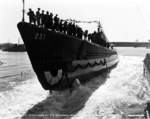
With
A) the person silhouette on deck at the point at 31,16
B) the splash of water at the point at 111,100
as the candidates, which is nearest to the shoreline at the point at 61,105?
the splash of water at the point at 111,100

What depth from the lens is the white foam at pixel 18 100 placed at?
49.3ft

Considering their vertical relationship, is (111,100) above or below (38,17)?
below

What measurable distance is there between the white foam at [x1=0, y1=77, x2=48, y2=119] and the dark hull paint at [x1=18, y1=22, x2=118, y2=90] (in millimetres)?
1533

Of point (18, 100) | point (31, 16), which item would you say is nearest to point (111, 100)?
point (18, 100)

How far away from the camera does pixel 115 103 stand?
16828 millimetres

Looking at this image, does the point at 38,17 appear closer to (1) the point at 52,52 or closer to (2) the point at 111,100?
(1) the point at 52,52

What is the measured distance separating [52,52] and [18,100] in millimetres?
3653

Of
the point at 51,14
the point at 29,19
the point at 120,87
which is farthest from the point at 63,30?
the point at 120,87

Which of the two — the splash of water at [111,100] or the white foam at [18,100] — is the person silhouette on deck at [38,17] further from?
the splash of water at [111,100]

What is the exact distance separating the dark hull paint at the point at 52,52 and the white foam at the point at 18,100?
5.03ft

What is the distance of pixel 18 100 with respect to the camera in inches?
718

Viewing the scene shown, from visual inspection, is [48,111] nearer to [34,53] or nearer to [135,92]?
[34,53]

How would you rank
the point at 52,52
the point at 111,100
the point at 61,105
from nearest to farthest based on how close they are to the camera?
1. the point at 61,105
2. the point at 111,100
3. the point at 52,52

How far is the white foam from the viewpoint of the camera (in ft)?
49.3
